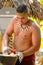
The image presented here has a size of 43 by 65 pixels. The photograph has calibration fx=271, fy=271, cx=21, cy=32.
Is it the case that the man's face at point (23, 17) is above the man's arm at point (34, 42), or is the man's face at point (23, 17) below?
above

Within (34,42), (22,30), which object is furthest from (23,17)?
(34,42)

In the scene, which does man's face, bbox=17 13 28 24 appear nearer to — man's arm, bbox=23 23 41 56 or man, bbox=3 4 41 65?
man, bbox=3 4 41 65

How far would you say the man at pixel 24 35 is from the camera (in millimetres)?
3170

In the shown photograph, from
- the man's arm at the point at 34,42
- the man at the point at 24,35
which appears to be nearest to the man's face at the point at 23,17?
the man at the point at 24,35

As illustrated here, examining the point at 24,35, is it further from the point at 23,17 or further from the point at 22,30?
the point at 23,17

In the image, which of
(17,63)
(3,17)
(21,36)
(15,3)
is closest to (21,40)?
(21,36)

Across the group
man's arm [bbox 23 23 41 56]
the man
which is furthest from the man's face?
man's arm [bbox 23 23 41 56]

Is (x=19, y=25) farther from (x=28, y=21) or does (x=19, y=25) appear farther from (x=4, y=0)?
(x=4, y=0)

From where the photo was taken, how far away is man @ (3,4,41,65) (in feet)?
10.4

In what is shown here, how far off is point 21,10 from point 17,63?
2.08 ft

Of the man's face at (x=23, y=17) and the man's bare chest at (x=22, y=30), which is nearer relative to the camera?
the man's face at (x=23, y=17)

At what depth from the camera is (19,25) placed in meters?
3.28

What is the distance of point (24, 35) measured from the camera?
10.7ft

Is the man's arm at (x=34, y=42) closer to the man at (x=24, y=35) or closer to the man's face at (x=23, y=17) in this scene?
the man at (x=24, y=35)
